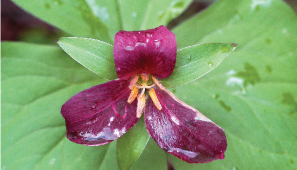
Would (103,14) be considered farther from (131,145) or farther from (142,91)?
(131,145)

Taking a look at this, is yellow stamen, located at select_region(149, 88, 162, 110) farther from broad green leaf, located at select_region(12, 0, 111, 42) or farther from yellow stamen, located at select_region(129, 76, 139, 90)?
broad green leaf, located at select_region(12, 0, 111, 42)

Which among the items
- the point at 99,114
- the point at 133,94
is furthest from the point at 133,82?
the point at 99,114

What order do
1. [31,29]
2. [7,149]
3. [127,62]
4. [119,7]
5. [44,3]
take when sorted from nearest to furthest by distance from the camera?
[127,62] → [7,149] → [44,3] → [119,7] → [31,29]

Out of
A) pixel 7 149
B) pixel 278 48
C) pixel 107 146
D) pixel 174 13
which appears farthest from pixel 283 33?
pixel 7 149

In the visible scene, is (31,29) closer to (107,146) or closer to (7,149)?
(7,149)

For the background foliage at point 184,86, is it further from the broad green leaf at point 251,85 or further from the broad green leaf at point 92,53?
the broad green leaf at point 92,53

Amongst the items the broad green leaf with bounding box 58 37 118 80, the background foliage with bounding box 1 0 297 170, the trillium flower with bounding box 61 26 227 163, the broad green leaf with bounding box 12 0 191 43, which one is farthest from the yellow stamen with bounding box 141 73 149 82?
the broad green leaf with bounding box 12 0 191 43

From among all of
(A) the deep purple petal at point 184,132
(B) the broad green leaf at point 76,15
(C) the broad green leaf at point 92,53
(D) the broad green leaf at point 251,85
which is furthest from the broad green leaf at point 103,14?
(A) the deep purple petal at point 184,132
